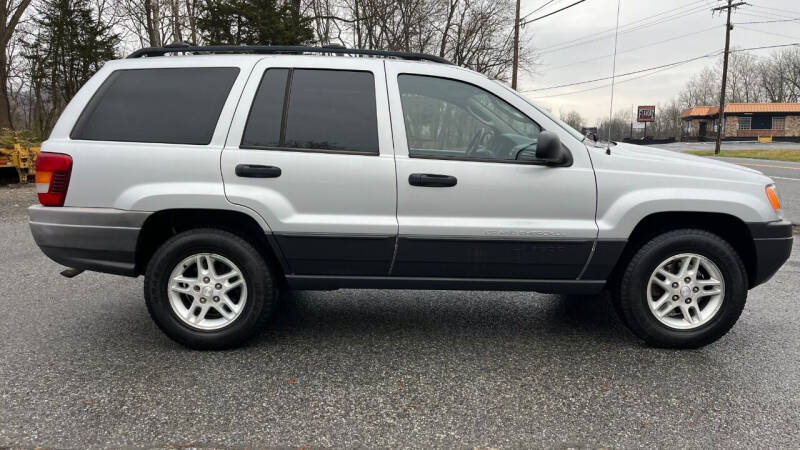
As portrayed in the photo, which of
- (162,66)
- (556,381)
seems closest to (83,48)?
(162,66)

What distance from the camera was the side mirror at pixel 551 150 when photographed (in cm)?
331

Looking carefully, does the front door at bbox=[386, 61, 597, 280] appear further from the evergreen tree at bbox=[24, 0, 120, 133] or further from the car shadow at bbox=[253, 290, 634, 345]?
the evergreen tree at bbox=[24, 0, 120, 133]

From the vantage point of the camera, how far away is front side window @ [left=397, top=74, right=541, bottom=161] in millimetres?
3502

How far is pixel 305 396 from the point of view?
9.77 ft

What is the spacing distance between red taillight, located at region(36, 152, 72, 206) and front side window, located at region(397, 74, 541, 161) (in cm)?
212

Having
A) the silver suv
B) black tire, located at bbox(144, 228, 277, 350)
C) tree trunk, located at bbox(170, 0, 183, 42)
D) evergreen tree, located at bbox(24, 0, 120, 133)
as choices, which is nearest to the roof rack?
the silver suv

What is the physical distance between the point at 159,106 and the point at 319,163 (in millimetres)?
1105

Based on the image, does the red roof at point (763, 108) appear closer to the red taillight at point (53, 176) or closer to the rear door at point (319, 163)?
the rear door at point (319, 163)

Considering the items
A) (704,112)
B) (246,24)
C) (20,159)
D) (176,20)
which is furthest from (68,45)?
(704,112)

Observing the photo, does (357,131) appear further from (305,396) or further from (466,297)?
(466,297)

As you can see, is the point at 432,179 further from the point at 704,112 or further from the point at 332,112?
the point at 704,112

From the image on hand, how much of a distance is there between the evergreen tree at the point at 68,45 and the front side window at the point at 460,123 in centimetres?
2943

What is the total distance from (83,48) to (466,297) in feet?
98.3

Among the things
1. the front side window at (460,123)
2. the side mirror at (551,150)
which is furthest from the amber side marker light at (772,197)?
the front side window at (460,123)
